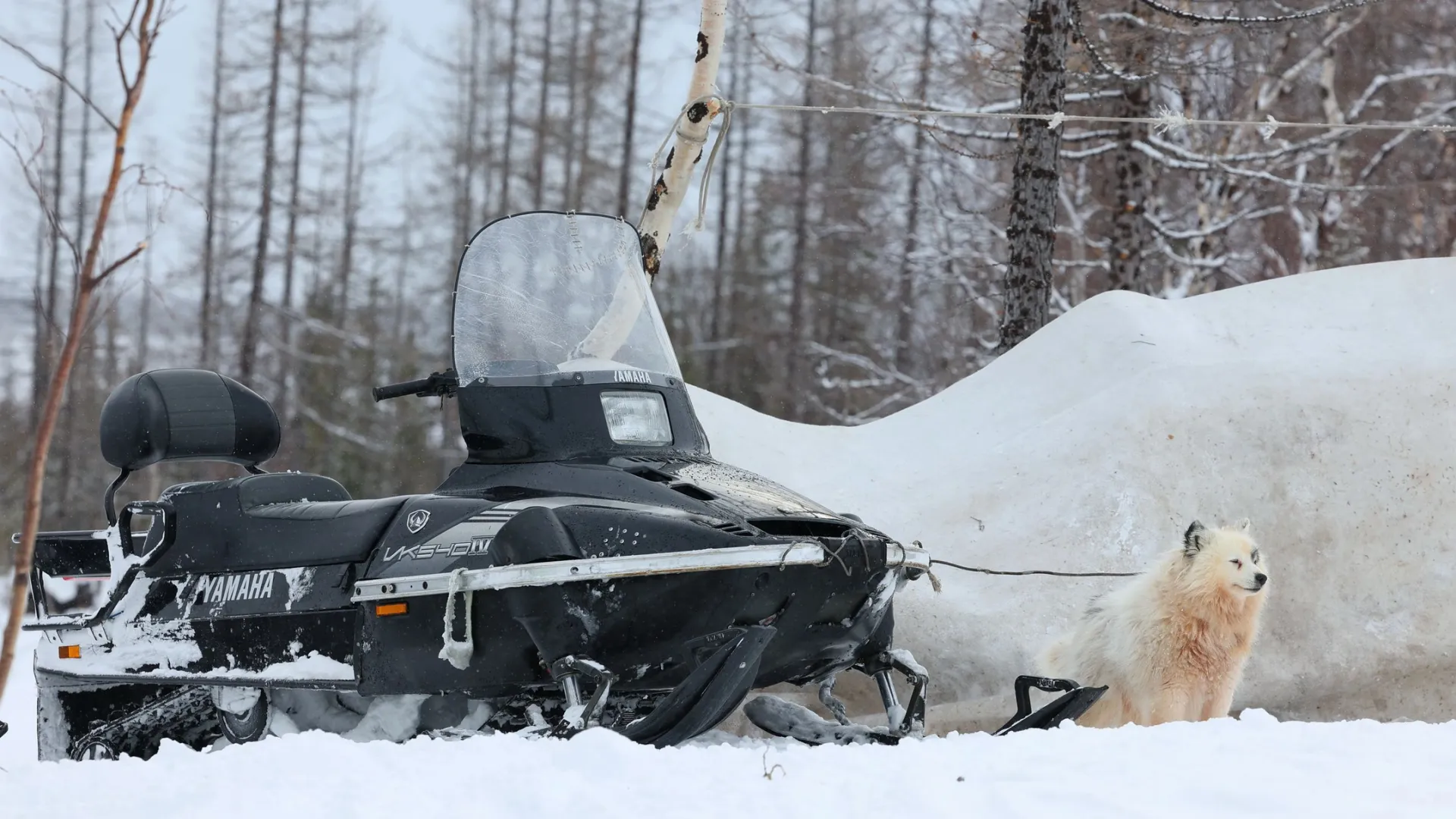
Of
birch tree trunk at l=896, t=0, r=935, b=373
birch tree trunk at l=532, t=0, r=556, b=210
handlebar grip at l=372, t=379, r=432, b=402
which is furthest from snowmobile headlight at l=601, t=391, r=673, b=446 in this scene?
birch tree trunk at l=532, t=0, r=556, b=210

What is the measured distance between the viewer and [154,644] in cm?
489

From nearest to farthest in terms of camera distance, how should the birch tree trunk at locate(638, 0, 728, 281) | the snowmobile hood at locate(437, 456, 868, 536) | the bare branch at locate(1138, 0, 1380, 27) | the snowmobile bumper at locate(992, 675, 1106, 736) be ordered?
the snowmobile hood at locate(437, 456, 868, 536) → the snowmobile bumper at locate(992, 675, 1106, 736) → the birch tree trunk at locate(638, 0, 728, 281) → the bare branch at locate(1138, 0, 1380, 27)

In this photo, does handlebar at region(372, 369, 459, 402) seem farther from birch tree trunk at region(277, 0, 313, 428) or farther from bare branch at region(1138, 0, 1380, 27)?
birch tree trunk at region(277, 0, 313, 428)

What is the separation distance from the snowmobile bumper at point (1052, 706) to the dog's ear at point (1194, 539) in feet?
3.26

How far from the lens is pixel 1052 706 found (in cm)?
461

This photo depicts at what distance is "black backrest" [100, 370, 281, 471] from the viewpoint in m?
5.29

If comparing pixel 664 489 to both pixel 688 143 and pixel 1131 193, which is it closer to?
pixel 688 143

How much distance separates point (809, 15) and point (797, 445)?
1747 centimetres

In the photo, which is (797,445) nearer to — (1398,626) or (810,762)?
(1398,626)

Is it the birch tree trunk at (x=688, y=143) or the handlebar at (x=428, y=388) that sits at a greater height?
the birch tree trunk at (x=688, y=143)

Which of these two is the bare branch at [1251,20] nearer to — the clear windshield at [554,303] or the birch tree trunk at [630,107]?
the clear windshield at [554,303]

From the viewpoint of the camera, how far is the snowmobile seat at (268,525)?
454 cm

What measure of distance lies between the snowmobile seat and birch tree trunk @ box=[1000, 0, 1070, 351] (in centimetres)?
569

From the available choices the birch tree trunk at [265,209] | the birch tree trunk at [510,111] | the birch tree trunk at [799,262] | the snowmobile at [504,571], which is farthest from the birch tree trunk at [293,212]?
the snowmobile at [504,571]
